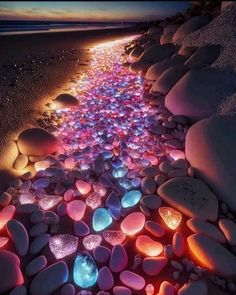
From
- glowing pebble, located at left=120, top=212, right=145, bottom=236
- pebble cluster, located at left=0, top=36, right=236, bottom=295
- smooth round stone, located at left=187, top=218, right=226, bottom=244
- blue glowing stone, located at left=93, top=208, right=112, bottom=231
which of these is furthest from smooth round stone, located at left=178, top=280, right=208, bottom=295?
blue glowing stone, located at left=93, top=208, right=112, bottom=231

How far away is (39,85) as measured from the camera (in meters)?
3.18

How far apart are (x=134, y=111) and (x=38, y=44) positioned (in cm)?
248

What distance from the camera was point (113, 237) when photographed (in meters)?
1.62

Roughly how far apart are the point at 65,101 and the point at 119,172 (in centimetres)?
110

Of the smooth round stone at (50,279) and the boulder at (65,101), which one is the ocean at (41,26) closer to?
the boulder at (65,101)

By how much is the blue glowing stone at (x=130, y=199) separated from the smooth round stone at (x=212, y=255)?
37cm

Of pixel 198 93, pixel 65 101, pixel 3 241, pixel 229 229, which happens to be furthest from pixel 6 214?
pixel 198 93

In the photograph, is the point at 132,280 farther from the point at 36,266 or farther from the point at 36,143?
the point at 36,143

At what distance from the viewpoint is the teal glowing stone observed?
1434 mm

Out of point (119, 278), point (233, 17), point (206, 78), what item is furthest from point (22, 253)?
point (233, 17)

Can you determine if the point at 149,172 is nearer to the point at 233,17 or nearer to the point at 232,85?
the point at 232,85

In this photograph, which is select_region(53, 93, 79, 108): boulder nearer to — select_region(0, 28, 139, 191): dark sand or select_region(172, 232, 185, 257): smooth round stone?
select_region(0, 28, 139, 191): dark sand

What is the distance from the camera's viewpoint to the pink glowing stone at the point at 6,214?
5.53 ft

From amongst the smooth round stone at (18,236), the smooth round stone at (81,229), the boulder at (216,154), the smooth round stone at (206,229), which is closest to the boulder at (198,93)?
the boulder at (216,154)
